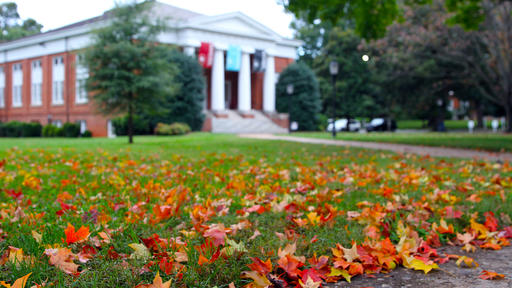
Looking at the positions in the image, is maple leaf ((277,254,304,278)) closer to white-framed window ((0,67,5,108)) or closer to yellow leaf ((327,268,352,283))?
yellow leaf ((327,268,352,283))

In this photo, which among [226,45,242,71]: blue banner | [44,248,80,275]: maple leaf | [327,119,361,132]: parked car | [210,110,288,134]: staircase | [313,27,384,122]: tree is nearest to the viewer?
[44,248,80,275]: maple leaf

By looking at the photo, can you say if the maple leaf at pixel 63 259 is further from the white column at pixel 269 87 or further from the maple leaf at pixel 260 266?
the white column at pixel 269 87

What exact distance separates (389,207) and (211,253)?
1981mm

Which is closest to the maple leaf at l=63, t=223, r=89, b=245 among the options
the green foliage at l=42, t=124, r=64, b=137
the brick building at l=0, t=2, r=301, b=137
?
the brick building at l=0, t=2, r=301, b=137

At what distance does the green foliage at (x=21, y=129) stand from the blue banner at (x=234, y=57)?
51.3 feet

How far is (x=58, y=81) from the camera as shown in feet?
125

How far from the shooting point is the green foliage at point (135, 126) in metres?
28.9

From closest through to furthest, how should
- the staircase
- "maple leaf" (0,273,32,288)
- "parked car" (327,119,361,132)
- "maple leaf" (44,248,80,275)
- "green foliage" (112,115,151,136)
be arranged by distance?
"maple leaf" (0,273,32,288), "maple leaf" (44,248,80,275), "green foliage" (112,115,151,136), the staircase, "parked car" (327,119,361,132)

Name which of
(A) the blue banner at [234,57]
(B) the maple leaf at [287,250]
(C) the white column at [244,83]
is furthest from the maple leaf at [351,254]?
(C) the white column at [244,83]

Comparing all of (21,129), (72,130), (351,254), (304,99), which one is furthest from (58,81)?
(351,254)

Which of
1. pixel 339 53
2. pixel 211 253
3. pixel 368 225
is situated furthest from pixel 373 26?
pixel 339 53

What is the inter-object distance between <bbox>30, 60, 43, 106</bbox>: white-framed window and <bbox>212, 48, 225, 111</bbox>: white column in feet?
50.5

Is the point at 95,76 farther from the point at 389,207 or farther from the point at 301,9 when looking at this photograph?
the point at 389,207

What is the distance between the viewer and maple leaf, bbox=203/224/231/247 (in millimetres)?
2738
